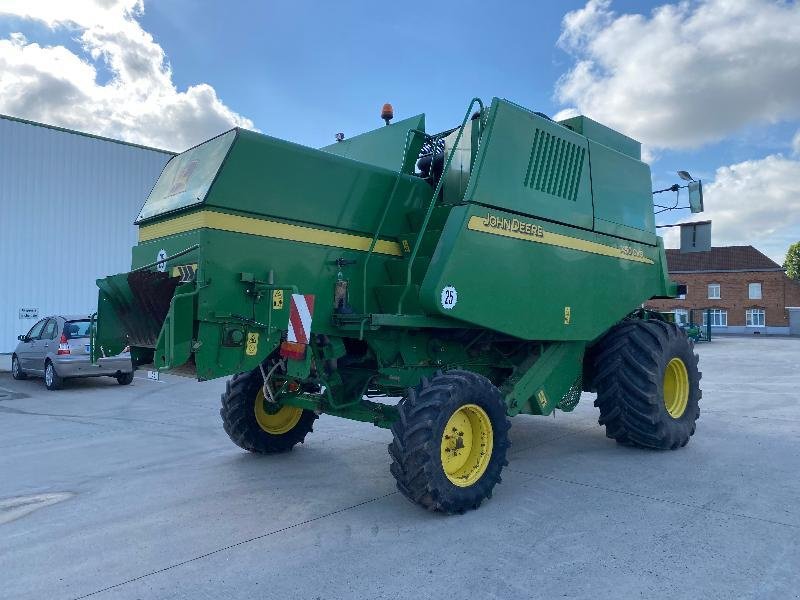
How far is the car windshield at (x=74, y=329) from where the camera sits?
12188 millimetres

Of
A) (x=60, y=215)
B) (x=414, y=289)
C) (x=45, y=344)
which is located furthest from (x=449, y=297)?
(x=60, y=215)

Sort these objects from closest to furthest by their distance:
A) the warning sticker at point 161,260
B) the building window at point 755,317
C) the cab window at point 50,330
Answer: the warning sticker at point 161,260
the cab window at point 50,330
the building window at point 755,317

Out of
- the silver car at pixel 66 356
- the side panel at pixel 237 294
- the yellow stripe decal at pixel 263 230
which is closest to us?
the side panel at pixel 237 294

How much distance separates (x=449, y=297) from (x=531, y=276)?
3.26 feet

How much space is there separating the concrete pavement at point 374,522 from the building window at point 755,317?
4706 cm

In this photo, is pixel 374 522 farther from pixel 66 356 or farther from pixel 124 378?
pixel 124 378

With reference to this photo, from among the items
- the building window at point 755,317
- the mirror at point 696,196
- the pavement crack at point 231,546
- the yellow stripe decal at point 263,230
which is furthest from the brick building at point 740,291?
the pavement crack at point 231,546

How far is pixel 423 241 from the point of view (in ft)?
16.5

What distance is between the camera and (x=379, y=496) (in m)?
4.89

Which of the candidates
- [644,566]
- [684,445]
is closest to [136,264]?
[644,566]

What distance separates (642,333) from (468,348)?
2024 millimetres

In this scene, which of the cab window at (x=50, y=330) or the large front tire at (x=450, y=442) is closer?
the large front tire at (x=450, y=442)

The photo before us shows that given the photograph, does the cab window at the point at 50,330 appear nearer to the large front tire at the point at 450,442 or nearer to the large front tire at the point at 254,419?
the large front tire at the point at 254,419

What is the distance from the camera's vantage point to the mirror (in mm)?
7045
